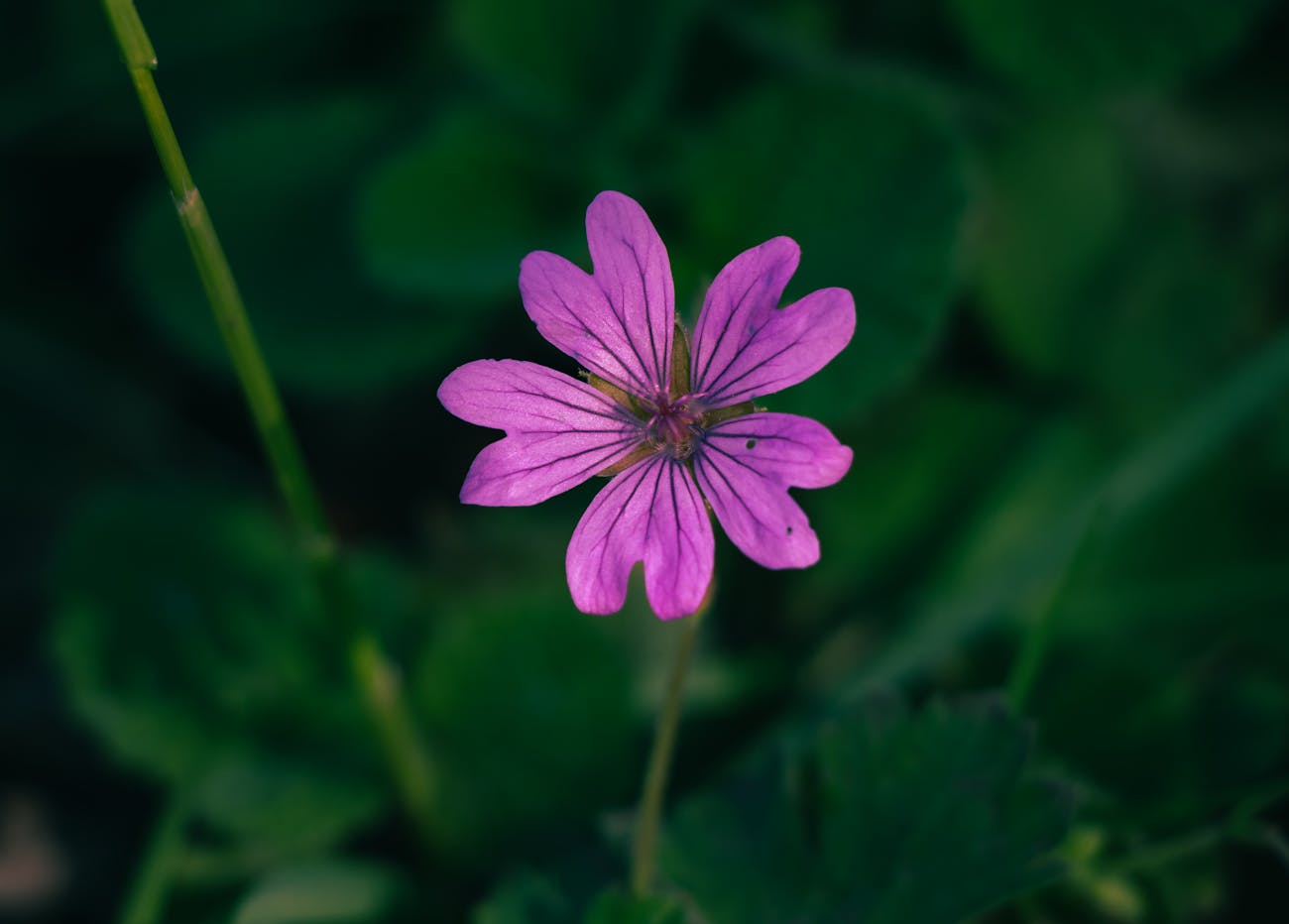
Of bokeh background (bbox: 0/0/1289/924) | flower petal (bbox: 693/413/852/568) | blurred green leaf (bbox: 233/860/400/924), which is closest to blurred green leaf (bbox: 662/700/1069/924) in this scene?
bokeh background (bbox: 0/0/1289/924)

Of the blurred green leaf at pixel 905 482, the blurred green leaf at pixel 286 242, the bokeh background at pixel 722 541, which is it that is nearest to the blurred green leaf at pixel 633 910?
the bokeh background at pixel 722 541

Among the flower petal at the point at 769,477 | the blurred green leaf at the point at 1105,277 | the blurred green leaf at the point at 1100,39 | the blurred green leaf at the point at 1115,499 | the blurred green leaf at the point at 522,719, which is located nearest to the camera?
the flower petal at the point at 769,477

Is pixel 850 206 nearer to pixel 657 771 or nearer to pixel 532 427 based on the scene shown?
Answer: pixel 532 427

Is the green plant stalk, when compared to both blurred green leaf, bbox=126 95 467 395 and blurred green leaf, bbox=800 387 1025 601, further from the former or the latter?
blurred green leaf, bbox=800 387 1025 601

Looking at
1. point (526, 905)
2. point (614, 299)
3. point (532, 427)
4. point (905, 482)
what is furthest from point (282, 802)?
point (905, 482)

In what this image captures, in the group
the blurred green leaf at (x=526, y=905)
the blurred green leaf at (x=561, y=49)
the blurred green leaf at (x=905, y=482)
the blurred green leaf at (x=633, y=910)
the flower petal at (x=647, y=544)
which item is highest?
the blurred green leaf at (x=561, y=49)

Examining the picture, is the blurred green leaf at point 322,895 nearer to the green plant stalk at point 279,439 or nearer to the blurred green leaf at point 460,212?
the green plant stalk at point 279,439

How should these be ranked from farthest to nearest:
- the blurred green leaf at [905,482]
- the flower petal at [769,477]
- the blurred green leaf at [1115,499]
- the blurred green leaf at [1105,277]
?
the blurred green leaf at [1105,277] → the blurred green leaf at [905,482] → the blurred green leaf at [1115,499] → the flower petal at [769,477]
